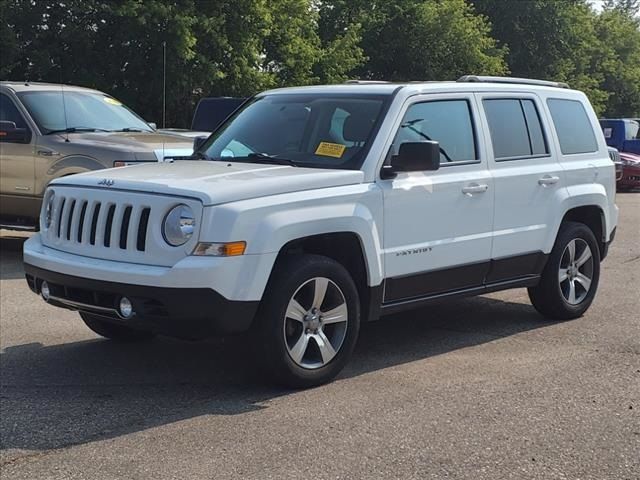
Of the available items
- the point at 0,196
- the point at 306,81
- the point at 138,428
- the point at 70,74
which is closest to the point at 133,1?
the point at 70,74

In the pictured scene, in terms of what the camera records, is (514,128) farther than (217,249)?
Yes

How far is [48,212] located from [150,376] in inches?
49.5

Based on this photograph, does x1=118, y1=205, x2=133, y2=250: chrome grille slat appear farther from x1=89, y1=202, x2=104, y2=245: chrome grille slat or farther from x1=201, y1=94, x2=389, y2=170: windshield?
x1=201, y1=94, x2=389, y2=170: windshield

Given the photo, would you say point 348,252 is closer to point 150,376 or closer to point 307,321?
point 307,321

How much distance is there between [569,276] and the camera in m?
7.42

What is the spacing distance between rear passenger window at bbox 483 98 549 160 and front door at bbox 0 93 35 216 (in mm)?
5793

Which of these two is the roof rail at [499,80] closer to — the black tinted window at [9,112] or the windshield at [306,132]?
the windshield at [306,132]

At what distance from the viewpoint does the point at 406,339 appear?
6.82 m

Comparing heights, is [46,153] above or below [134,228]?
below

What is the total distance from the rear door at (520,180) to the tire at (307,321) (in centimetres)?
155

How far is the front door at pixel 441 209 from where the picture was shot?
587cm

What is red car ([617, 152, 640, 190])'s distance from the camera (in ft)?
73.9

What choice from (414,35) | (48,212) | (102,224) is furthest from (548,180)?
(414,35)

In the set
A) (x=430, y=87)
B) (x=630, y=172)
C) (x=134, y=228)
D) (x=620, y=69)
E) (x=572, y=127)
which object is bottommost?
(x=630, y=172)
